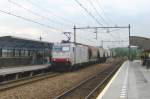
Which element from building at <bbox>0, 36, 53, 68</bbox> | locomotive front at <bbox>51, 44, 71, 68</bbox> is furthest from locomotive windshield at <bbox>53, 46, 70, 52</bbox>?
building at <bbox>0, 36, 53, 68</bbox>

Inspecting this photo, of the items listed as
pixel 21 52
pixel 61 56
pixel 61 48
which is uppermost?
pixel 61 48

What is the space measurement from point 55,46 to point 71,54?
1838mm

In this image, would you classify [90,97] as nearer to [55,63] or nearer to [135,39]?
[55,63]

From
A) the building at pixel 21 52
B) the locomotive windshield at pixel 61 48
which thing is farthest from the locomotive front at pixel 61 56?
the building at pixel 21 52

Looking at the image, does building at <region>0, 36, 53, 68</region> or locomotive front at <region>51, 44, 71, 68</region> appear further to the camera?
locomotive front at <region>51, 44, 71, 68</region>

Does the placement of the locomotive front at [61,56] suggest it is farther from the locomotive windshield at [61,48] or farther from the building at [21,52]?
the building at [21,52]

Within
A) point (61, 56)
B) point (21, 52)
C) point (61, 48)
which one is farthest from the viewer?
point (21, 52)

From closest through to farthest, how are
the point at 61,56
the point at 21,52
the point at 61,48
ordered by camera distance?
the point at 61,56 < the point at 61,48 < the point at 21,52

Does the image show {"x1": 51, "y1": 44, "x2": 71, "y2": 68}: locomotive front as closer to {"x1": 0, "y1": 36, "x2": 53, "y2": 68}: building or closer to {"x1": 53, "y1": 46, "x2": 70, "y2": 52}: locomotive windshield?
{"x1": 53, "y1": 46, "x2": 70, "y2": 52}: locomotive windshield

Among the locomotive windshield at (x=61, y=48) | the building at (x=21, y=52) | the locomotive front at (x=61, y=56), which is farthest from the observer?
A: the locomotive windshield at (x=61, y=48)

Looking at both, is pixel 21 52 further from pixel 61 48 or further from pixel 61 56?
pixel 61 56

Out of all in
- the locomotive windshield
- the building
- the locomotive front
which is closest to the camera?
the building

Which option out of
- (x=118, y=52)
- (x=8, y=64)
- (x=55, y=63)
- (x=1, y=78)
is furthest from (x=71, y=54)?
(x=118, y=52)

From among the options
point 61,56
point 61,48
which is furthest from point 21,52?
point 61,56
